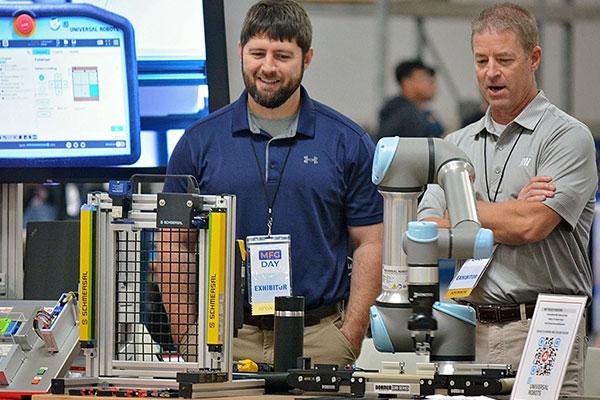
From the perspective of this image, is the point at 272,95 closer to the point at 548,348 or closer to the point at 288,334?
the point at 288,334

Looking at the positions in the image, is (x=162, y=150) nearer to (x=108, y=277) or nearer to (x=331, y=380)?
(x=108, y=277)

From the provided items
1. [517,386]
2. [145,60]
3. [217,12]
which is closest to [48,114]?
[145,60]

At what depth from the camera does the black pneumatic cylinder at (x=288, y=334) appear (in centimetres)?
304

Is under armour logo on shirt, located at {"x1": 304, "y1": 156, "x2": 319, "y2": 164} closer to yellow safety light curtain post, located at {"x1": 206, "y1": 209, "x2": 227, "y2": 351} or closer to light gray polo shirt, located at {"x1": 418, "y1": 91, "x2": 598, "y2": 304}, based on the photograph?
light gray polo shirt, located at {"x1": 418, "y1": 91, "x2": 598, "y2": 304}

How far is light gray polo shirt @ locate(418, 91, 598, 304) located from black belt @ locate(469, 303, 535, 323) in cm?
2

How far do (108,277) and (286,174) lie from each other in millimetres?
864

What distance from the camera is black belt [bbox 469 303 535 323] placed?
3.59 metres

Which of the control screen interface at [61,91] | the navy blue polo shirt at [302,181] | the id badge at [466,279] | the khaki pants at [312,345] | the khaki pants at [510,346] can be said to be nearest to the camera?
the id badge at [466,279]

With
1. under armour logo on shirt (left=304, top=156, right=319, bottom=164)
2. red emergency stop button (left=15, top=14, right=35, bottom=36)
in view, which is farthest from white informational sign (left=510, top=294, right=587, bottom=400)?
red emergency stop button (left=15, top=14, right=35, bottom=36)

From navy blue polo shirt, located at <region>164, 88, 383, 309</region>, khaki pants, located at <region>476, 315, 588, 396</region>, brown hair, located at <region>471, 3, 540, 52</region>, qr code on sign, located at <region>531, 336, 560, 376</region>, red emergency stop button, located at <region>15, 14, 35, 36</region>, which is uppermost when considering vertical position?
red emergency stop button, located at <region>15, 14, 35, 36</region>

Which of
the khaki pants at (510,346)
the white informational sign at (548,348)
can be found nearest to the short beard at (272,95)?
the khaki pants at (510,346)

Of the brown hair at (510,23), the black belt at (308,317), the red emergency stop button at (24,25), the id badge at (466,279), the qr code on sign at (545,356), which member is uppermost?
the red emergency stop button at (24,25)

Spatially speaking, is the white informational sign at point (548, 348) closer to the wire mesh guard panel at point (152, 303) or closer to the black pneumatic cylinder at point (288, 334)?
the black pneumatic cylinder at point (288, 334)

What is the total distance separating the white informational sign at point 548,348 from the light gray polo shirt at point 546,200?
894 mm
